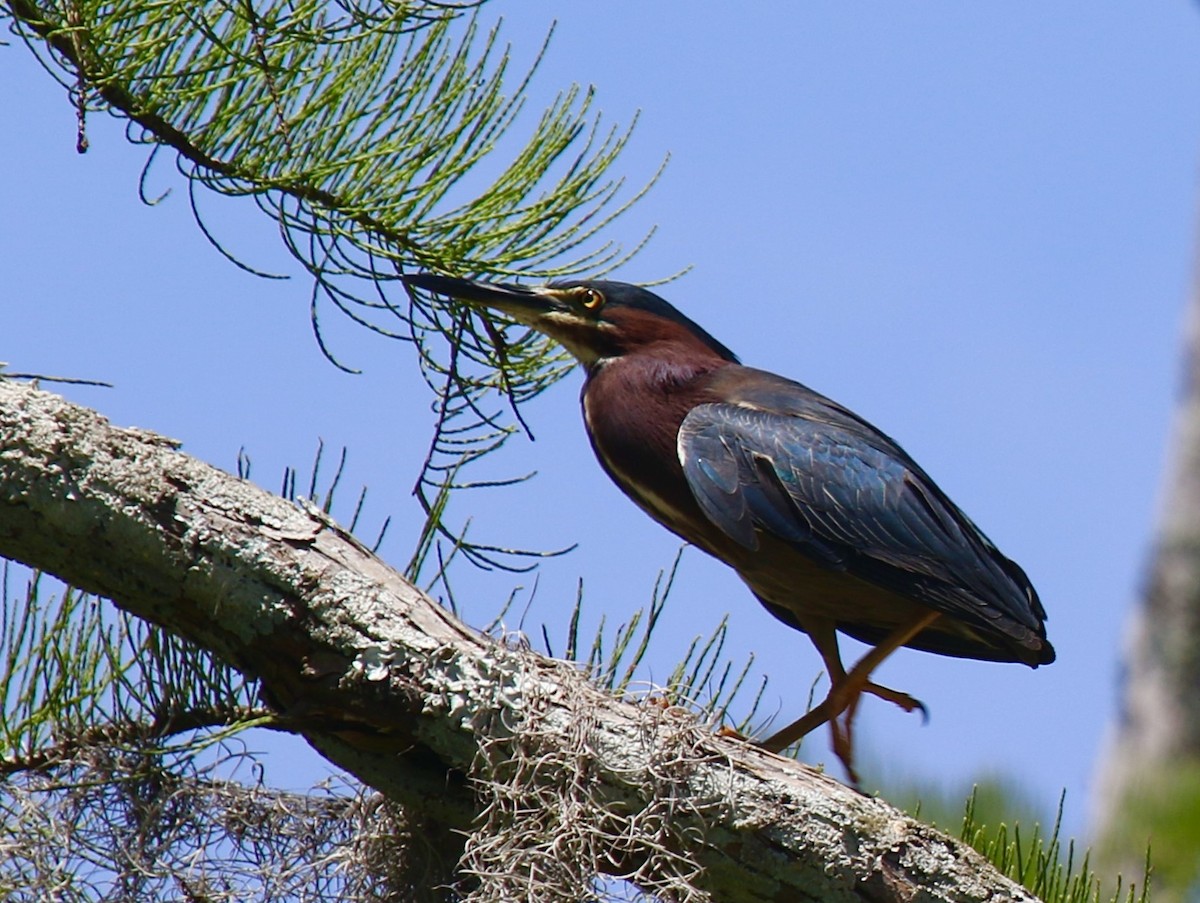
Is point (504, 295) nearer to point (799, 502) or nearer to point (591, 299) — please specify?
point (591, 299)

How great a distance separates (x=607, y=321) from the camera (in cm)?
423

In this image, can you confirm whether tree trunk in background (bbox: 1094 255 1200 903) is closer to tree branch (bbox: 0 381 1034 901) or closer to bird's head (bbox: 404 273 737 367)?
bird's head (bbox: 404 273 737 367)

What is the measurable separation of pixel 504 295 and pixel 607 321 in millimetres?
604

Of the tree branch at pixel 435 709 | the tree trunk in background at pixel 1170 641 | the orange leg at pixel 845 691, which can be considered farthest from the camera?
the tree trunk in background at pixel 1170 641

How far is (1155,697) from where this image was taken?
7.09m

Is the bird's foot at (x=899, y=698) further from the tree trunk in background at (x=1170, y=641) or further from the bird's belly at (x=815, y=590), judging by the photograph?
the tree trunk in background at (x=1170, y=641)

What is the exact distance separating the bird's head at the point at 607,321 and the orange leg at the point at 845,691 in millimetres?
901

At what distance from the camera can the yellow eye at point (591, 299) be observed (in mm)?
4160

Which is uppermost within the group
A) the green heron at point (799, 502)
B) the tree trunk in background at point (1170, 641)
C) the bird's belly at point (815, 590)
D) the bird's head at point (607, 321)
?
the tree trunk in background at point (1170, 641)

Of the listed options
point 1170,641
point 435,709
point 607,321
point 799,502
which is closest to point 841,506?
point 799,502

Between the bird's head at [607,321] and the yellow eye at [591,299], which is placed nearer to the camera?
the bird's head at [607,321]

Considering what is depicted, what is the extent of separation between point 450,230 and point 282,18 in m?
0.51

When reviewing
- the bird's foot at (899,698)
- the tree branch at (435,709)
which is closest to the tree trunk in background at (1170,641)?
the bird's foot at (899,698)

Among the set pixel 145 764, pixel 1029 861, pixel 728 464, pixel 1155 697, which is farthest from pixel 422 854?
pixel 1155 697
